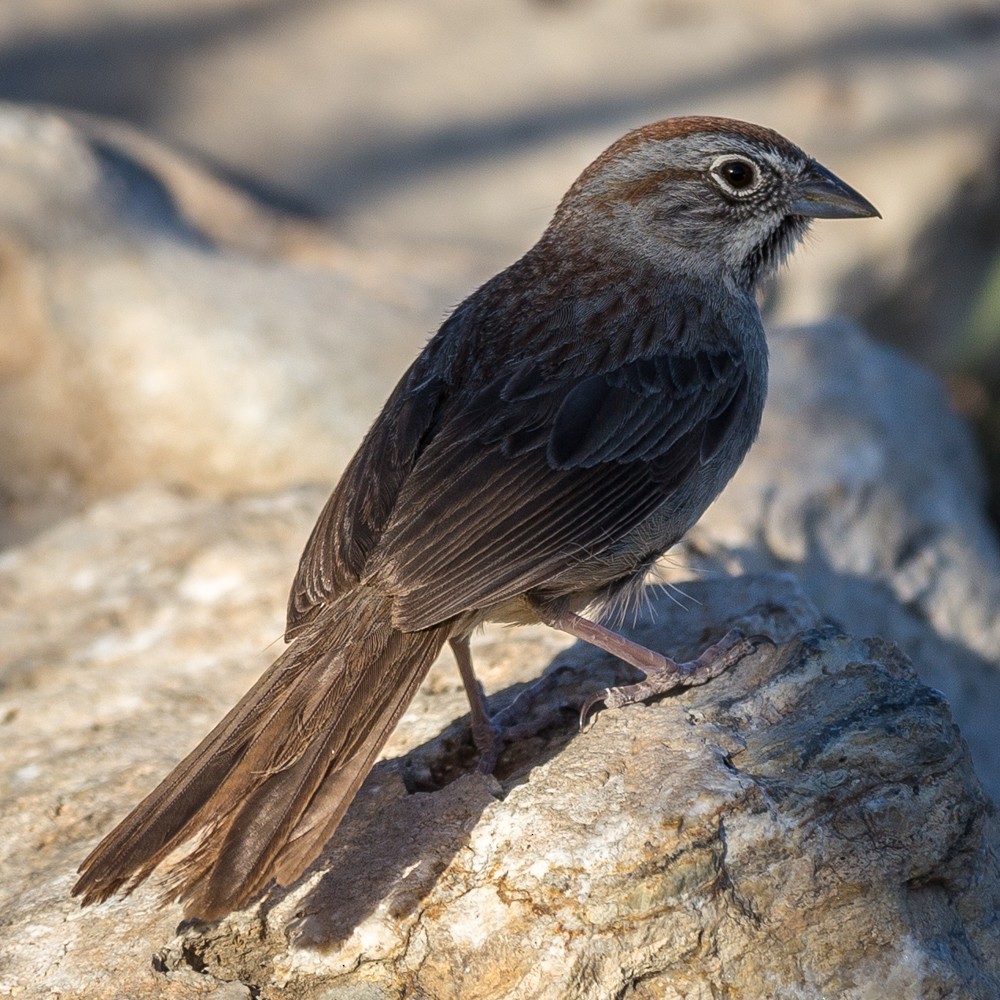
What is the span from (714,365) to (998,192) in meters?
7.05

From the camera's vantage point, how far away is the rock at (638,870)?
310cm

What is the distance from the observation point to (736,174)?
4.51m

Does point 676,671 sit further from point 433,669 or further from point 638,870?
point 433,669

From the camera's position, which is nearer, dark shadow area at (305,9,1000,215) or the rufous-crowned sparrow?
the rufous-crowned sparrow

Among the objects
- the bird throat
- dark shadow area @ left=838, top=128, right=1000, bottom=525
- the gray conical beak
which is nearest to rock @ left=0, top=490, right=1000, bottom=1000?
the bird throat

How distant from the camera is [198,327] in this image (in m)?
6.65

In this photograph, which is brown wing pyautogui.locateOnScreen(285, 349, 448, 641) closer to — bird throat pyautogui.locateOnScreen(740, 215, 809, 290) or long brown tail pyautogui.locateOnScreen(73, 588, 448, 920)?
long brown tail pyautogui.locateOnScreen(73, 588, 448, 920)

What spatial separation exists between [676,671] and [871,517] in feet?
7.52

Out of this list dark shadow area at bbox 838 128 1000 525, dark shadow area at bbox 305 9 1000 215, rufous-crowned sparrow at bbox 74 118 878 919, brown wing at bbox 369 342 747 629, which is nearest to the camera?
rufous-crowned sparrow at bbox 74 118 878 919

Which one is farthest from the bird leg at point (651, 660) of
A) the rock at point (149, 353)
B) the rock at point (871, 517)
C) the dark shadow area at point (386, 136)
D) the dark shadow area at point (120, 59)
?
the dark shadow area at point (120, 59)

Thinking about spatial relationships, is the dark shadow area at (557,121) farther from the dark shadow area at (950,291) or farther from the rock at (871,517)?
the rock at (871,517)

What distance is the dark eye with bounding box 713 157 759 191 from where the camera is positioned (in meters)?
4.50

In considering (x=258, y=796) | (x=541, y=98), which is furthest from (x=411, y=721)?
(x=541, y=98)

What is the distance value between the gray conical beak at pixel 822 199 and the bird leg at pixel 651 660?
4.80ft
